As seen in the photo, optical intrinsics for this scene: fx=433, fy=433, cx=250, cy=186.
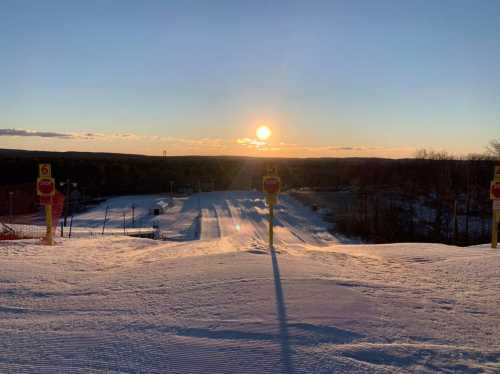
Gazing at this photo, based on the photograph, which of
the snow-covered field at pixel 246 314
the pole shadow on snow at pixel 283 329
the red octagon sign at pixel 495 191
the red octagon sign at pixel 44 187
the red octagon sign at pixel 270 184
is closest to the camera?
the pole shadow on snow at pixel 283 329

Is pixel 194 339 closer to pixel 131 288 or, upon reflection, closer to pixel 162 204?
pixel 131 288

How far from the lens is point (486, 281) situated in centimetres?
634

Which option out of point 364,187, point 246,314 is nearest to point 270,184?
point 246,314

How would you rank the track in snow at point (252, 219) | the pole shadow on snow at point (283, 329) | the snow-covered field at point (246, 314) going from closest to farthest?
1. the pole shadow on snow at point (283, 329)
2. the snow-covered field at point (246, 314)
3. the track in snow at point (252, 219)

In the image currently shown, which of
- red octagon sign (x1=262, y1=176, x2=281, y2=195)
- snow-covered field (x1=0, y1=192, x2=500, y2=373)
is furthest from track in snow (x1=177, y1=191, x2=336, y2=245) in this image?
snow-covered field (x1=0, y1=192, x2=500, y2=373)

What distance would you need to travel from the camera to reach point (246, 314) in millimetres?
4402

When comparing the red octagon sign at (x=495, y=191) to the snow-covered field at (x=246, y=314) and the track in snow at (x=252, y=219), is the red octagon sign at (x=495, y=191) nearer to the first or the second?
the snow-covered field at (x=246, y=314)

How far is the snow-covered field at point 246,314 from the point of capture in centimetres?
346

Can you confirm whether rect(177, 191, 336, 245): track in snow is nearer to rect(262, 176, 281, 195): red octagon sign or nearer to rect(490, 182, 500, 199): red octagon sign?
rect(262, 176, 281, 195): red octagon sign

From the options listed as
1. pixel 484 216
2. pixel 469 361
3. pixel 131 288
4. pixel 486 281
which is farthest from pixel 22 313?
pixel 484 216

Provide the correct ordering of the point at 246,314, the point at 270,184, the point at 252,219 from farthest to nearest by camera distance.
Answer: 1. the point at 252,219
2. the point at 270,184
3. the point at 246,314

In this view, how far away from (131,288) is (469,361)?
153 inches

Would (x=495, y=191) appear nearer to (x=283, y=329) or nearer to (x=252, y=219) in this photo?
(x=283, y=329)

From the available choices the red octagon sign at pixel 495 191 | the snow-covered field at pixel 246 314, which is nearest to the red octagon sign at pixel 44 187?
the snow-covered field at pixel 246 314
